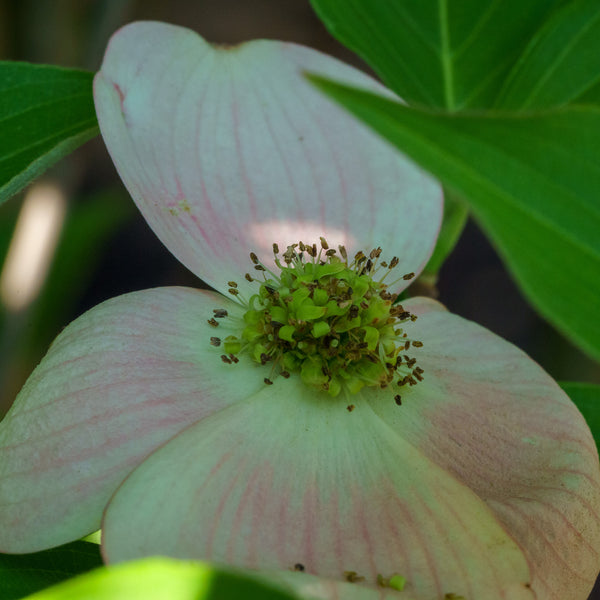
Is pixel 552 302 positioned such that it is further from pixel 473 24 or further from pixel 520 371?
pixel 473 24

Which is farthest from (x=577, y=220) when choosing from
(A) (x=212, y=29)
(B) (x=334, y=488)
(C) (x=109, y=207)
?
(A) (x=212, y=29)

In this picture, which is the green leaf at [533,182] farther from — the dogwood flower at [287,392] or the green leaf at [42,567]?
the green leaf at [42,567]

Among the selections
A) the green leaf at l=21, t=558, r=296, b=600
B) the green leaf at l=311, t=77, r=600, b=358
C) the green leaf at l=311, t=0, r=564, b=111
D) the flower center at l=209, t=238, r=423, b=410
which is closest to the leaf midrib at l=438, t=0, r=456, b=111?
the green leaf at l=311, t=0, r=564, b=111

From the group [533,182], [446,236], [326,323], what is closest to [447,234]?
[446,236]

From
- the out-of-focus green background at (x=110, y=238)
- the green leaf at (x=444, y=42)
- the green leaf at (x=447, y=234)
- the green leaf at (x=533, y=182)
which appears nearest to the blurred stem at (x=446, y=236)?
the green leaf at (x=447, y=234)

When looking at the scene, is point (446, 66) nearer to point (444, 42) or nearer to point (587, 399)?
point (444, 42)

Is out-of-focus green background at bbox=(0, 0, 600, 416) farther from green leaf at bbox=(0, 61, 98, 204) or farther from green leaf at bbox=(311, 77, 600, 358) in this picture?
green leaf at bbox=(311, 77, 600, 358)

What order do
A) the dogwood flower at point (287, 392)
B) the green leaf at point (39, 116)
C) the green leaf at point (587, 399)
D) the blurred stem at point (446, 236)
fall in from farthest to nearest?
the blurred stem at point (446, 236)
the green leaf at point (587, 399)
the green leaf at point (39, 116)
the dogwood flower at point (287, 392)
